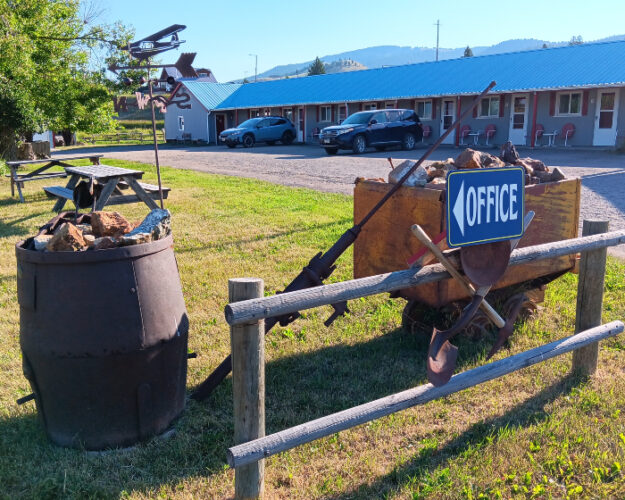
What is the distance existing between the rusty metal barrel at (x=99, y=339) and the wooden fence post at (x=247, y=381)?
63 centimetres

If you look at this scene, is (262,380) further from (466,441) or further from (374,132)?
(374,132)

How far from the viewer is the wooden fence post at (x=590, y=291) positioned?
3795mm

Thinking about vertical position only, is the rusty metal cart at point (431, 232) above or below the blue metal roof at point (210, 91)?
below

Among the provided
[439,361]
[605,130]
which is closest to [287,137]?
[605,130]

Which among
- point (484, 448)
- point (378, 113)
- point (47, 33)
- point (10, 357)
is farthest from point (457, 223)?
point (378, 113)

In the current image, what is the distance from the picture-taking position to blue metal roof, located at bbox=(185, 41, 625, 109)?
2311 centimetres

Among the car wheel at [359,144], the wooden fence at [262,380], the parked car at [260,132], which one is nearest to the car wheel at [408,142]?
the car wheel at [359,144]

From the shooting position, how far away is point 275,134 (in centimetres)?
3209

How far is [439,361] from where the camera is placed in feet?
9.61

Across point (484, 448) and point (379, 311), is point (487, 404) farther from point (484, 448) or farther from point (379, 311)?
point (379, 311)

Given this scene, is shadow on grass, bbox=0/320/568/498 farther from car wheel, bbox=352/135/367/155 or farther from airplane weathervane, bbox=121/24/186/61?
car wheel, bbox=352/135/367/155

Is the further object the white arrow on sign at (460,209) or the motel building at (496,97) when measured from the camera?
the motel building at (496,97)

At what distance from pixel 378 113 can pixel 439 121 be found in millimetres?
5669

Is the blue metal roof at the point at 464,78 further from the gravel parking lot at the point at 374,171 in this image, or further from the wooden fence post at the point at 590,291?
the wooden fence post at the point at 590,291
